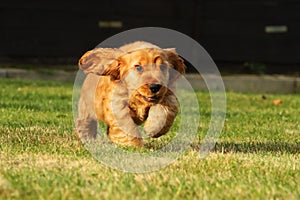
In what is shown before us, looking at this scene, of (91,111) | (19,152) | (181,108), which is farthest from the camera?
(181,108)

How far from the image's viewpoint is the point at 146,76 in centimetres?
447

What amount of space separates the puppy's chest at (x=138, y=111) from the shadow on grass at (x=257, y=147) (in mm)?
509

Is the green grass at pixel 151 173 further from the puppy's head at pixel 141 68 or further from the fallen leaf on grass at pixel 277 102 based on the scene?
the fallen leaf on grass at pixel 277 102

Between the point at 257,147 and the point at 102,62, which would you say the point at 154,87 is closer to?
the point at 102,62

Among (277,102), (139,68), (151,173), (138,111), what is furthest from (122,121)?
(277,102)

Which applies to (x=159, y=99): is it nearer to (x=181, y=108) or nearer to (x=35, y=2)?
(x=181, y=108)

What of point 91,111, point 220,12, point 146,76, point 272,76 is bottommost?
point 272,76

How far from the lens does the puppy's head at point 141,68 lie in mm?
4484

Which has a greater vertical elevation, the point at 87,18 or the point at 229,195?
the point at 229,195

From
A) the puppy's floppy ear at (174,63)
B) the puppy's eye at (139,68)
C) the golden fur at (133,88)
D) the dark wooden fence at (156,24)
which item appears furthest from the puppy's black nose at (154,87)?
the dark wooden fence at (156,24)

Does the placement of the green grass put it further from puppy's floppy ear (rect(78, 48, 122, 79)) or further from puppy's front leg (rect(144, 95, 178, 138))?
puppy's floppy ear (rect(78, 48, 122, 79))

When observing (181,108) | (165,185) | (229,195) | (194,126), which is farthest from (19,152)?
(181,108)

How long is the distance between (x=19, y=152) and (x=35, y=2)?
10.2 metres

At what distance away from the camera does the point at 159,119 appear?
461 cm
